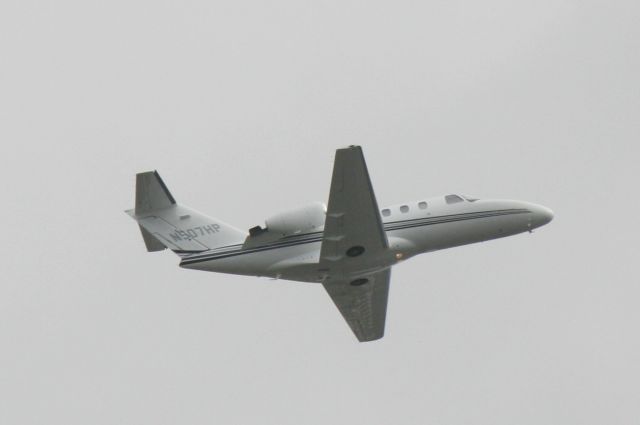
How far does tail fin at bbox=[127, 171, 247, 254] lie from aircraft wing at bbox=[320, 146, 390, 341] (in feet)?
12.4

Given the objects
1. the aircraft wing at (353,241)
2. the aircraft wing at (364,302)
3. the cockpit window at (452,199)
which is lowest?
the aircraft wing at (364,302)

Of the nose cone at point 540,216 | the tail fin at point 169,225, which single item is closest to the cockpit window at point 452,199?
the nose cone at point 540,216

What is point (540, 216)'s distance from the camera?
41.2 metres

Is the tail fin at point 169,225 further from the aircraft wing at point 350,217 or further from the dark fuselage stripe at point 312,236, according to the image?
the aircraft wing at point 350,217

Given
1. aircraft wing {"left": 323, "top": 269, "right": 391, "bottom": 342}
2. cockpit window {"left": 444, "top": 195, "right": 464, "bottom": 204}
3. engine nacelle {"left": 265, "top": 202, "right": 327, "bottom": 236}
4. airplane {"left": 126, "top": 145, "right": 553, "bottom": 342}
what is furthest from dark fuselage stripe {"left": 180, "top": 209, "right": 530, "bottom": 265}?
aircraft wing {"left": 323, "top": 269, "right": 391, "bottom": 342}

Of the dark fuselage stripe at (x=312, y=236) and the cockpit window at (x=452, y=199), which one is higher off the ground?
the cockpit window at (x=452, y=199)

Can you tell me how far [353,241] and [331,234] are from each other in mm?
807

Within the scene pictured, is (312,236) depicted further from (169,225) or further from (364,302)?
(169,225)

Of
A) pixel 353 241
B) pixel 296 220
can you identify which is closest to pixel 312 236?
pixel 296 220

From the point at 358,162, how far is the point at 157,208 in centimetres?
892

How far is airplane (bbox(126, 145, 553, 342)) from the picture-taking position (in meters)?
38.1

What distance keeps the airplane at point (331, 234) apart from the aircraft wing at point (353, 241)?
3 cm

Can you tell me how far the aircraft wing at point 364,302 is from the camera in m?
41.4

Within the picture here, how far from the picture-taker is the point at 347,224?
37.2 m
